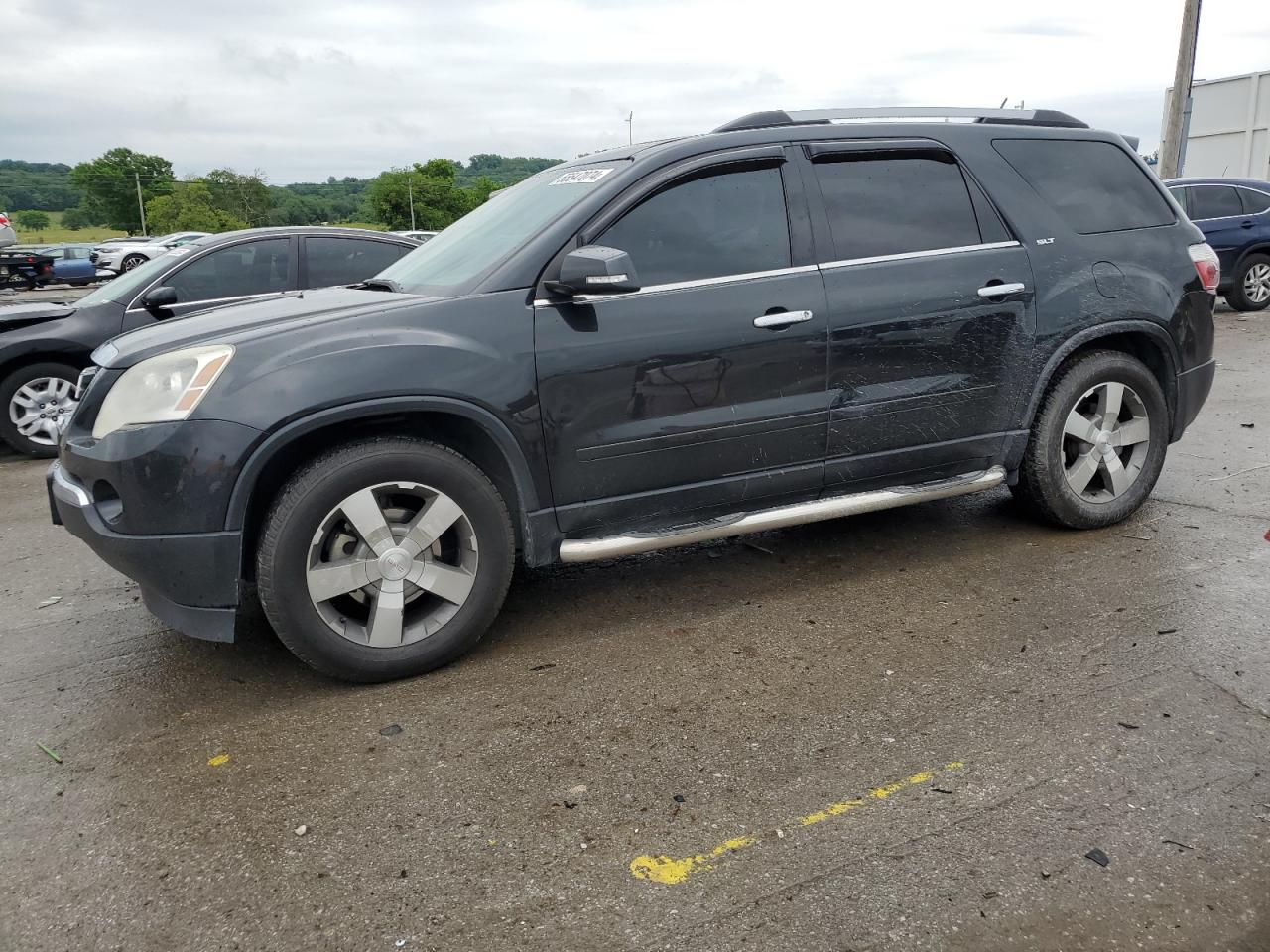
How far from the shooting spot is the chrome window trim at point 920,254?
4.04 meters

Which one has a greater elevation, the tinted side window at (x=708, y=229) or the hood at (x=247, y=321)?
the tinted side window at (x=708, y=229)

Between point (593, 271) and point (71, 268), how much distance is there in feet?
121

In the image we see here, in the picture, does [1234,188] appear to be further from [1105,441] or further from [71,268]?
[71,268]

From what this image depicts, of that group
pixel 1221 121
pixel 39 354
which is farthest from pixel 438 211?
pixel 39 354

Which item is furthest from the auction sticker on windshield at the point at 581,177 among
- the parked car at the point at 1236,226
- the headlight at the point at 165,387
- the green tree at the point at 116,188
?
the green tree at the point at 116,188

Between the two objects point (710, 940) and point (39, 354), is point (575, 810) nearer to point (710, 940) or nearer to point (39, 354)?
point (710, 940)

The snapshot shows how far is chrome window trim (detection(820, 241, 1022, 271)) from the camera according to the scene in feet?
13.3

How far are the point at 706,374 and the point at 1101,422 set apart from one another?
6.97 ft

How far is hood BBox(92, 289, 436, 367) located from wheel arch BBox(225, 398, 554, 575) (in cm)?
38

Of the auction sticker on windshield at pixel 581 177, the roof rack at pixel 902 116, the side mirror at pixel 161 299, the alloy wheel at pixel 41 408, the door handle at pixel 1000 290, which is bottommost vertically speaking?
the alloy wheel at pixel 41 408

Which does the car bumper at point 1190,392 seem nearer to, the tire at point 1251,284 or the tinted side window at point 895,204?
the tinted side window at point 895,204

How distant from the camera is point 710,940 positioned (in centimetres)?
222

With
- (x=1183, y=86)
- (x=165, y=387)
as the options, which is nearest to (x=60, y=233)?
(x=1183, y=86)

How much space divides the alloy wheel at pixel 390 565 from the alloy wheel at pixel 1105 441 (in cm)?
287
